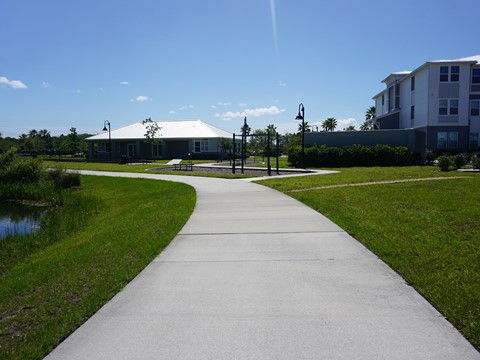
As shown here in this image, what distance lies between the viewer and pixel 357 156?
3181 cm

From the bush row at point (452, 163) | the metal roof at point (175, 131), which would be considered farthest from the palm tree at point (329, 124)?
the bush row at point (452, 163)

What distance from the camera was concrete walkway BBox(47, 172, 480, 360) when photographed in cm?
348

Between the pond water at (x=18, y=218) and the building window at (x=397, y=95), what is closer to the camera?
the pond water at (x=18, y=218)

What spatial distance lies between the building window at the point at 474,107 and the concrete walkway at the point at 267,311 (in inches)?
1470

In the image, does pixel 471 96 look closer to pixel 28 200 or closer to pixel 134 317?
pixel 28 200

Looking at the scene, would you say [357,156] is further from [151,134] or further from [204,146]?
[151,134]

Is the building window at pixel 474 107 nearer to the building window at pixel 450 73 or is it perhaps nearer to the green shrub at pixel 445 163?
the building window at pixel 450 73

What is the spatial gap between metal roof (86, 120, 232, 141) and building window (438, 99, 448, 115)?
2470cm

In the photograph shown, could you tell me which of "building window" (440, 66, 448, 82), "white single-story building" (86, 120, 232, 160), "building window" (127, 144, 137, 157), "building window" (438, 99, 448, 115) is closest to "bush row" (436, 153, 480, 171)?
"building window" (438, 99, 448, 115)

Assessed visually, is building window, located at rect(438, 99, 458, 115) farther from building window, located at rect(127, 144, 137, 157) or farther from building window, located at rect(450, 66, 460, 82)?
building window, located at rect(127, 144, 137, 157)

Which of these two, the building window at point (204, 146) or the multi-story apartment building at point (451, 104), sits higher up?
the multi-story apartment building at point (451, 104)

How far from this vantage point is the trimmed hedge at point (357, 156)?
31516 millimetres

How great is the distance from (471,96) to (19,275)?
4117cm

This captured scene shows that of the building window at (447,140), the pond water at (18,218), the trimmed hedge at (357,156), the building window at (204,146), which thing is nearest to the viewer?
the pond water at (18,218)
